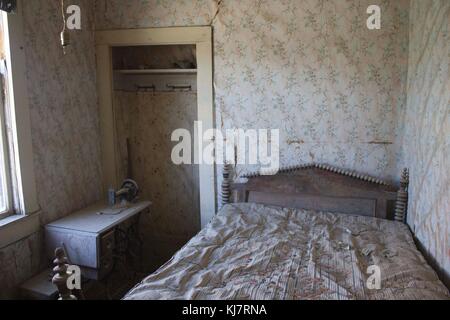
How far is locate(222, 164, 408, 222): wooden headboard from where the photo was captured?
2754 millimetres

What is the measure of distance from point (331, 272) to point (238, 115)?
1595mm

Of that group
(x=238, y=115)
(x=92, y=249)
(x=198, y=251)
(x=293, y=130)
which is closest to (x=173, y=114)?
(x=238, y=115)

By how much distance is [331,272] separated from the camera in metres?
1.92

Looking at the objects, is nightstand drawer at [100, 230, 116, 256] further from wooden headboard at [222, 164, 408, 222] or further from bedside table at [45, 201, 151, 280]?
wooden headboard at [222, 164, 408, 222]

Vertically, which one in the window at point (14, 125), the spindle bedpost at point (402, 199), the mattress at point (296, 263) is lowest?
the mattress at point (296, 263)

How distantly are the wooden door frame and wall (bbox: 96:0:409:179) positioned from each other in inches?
3.1

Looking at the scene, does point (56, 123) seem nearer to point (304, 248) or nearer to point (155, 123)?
point (155, 123)

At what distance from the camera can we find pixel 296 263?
202cm

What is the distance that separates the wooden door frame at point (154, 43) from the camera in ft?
10.1

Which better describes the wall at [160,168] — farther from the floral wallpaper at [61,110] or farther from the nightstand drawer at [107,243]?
the nightstand drawer at [107,243]

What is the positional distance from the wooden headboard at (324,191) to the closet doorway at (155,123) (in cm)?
39

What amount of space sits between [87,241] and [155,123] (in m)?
1.49

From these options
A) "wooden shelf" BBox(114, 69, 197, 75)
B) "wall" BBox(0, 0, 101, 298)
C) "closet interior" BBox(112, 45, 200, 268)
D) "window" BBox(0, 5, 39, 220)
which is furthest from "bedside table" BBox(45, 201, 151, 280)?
"wooden shelf" BBox(114, 69, 197, 75)

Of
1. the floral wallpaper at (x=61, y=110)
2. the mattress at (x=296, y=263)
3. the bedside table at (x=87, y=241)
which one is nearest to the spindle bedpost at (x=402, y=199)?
the mattress at (x=296, y=263)
